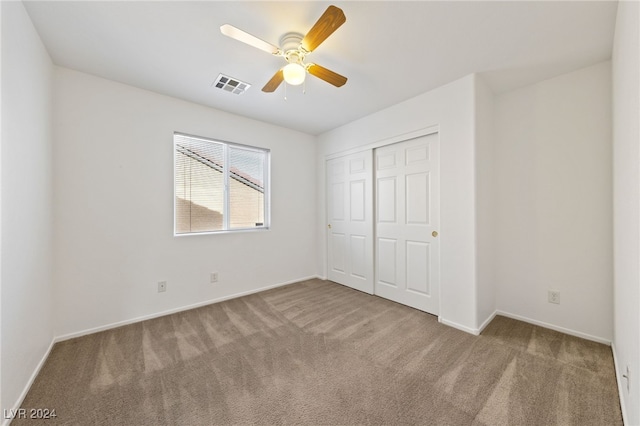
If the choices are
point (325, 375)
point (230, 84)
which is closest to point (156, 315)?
point (325, 375)

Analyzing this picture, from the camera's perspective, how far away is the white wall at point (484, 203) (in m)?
2.43

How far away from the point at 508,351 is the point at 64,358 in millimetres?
3725

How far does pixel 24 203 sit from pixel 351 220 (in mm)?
3319

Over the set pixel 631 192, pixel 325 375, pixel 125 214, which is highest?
pixel 631 192

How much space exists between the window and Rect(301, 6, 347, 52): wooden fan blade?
6.84ft

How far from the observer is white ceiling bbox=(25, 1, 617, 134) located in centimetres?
163

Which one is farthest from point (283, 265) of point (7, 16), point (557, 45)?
point (557, 45)

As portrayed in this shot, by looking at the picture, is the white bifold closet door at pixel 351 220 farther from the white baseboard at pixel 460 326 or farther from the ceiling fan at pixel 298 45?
the ceiling fan at pixel 298 45

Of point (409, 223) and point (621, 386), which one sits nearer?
point (621, 386)

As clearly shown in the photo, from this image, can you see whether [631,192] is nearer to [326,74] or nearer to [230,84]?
[326,74]

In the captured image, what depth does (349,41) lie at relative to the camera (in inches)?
76.0

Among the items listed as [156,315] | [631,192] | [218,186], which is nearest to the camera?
[631,192]

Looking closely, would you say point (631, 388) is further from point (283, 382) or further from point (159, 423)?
point (159, 423)

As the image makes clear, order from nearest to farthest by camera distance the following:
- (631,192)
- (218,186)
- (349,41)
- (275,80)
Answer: (631,192) < (349,41) < (275,80) < (218,186)
